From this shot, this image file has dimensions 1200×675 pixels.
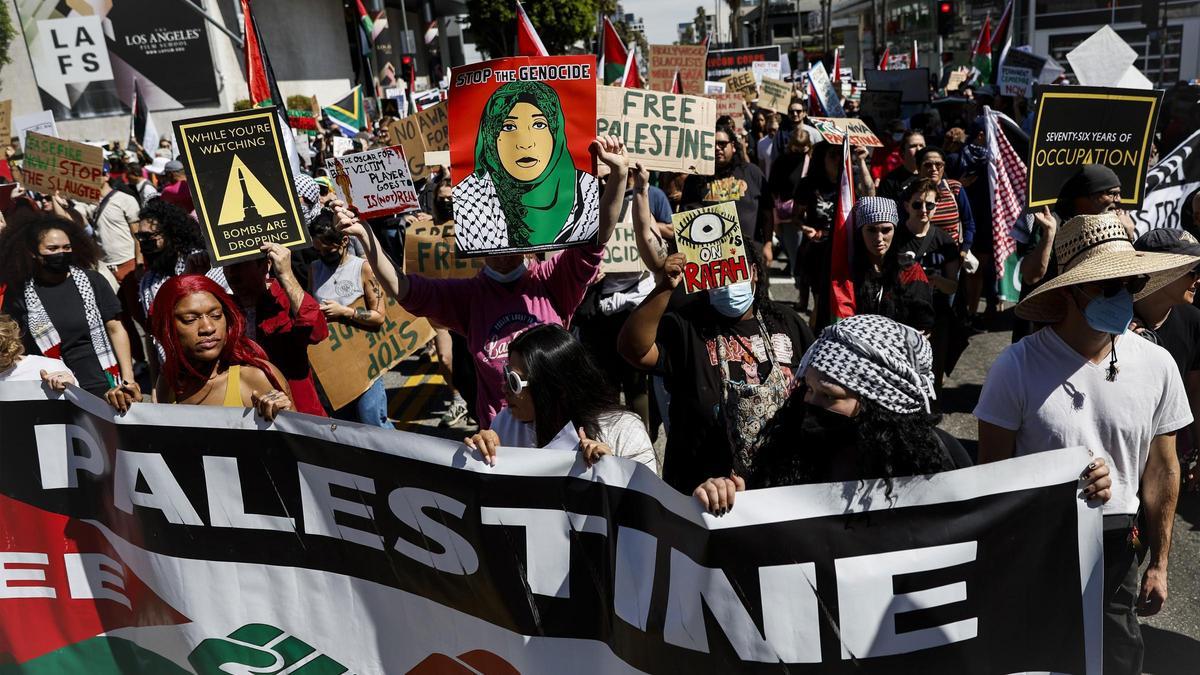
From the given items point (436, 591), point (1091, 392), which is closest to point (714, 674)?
point (436, 591)

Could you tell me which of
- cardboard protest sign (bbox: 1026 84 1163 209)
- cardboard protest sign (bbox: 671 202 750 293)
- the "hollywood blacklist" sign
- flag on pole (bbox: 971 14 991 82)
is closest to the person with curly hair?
the "hollywood blacklist" sign

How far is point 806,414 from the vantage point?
7.91ft

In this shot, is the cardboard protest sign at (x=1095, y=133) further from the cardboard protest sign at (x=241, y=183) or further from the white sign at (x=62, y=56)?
the white sign at (x=62, y=56)

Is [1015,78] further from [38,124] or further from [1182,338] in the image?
[38,124]

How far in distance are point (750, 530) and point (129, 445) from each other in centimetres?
209

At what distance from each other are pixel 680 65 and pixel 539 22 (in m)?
48.0

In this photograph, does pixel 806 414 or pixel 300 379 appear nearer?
pixel 806 414

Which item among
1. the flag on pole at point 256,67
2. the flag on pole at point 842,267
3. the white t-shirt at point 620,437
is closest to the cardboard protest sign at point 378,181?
the flag on pole at point 256,67

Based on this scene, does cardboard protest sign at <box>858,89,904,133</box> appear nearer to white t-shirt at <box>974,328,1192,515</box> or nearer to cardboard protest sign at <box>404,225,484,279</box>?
cardboard protest sign at <box>404,225,484,279</box>

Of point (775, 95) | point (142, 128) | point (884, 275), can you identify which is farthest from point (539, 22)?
point (884, 275)

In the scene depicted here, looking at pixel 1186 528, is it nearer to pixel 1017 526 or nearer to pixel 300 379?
pixel 1017 526

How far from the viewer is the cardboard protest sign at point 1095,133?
4.61 meters

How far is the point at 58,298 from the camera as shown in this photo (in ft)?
16.1

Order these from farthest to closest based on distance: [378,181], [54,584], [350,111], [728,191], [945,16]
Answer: [945,16], [350,111], [728,191], [378,181], [54,584]
